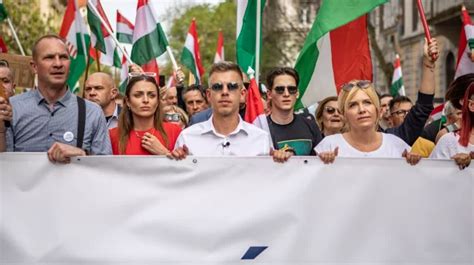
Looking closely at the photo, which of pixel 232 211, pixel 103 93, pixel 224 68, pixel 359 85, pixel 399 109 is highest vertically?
pixel 224 68

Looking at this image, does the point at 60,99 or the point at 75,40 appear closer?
the point at 60,99

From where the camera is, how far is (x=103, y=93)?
27.0ft

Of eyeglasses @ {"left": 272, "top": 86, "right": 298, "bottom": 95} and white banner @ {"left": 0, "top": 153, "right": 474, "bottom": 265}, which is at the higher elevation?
eyeglasses @ {"left": 272, "top": 86, "right": 298, "bottom": 95}

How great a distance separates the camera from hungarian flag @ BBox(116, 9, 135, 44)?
12.7 meters

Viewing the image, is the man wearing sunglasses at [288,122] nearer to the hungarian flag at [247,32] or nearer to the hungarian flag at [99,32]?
the hungarian flag at [247,32]

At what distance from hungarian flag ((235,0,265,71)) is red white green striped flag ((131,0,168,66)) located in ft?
6.95

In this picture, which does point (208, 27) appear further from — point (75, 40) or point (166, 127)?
point (166, 127)

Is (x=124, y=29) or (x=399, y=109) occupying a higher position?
(x=124, y=29)

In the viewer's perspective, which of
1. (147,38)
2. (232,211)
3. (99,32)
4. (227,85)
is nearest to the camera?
(232,211)

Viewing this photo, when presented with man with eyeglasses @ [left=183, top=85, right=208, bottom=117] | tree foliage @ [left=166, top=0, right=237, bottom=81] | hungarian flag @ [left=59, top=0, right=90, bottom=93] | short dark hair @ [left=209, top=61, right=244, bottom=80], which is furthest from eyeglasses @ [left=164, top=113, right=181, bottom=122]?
tree foliage @ [left=166, top=0, right=237, bottom=81]

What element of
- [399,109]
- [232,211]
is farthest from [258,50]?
[232,211]

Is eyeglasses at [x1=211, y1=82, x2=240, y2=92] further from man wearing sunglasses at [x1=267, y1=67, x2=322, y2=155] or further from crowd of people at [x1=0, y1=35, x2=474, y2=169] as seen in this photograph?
man wearing sunglasses at [x1=267, y1=67, x2=322, y2=155]

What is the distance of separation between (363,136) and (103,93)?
107 inches

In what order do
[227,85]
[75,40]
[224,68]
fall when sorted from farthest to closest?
[75,40] → [224,68] → [227,85]
